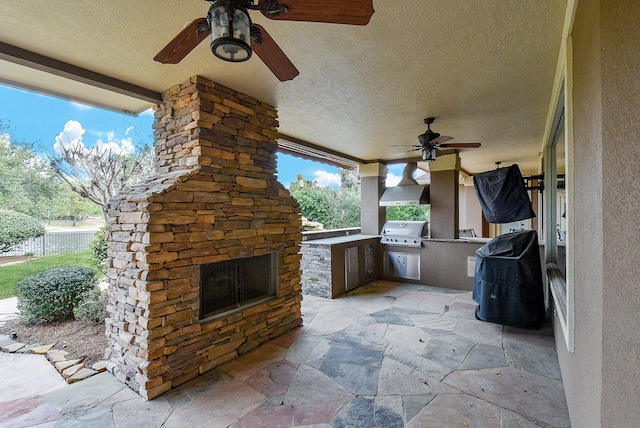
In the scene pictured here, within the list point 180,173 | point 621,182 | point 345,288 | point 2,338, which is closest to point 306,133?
point 180,173

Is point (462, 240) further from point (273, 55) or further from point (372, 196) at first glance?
point (273, 55)

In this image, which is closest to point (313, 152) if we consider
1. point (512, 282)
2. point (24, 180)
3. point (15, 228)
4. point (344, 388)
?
point (512, 282)

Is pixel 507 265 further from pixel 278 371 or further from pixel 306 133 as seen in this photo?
pixel 306 133

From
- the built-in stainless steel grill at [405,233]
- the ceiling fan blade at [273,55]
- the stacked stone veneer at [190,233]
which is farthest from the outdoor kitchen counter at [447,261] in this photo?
the ceiling fan blade at [273,55]

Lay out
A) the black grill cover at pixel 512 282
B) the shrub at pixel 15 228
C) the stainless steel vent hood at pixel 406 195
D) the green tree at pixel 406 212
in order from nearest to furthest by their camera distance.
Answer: the black grill cover at pixel 512 282 < the shrub at pixel 15 228 < the stainless steel vent hood at pixel 406 195 < the green tree at pixel 406 212

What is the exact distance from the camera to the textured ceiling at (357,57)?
6.12 ft

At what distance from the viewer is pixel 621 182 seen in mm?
1020

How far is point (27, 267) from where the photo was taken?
5.17 m

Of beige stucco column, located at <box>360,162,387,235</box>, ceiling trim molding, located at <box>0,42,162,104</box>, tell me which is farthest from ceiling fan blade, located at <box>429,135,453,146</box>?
ceiling trim molding, located at <box>0,42,162,104</box>

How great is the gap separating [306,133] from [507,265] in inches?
129

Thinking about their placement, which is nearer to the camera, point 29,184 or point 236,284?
point 236,284

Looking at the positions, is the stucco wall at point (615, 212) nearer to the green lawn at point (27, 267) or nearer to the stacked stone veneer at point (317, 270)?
the stacked stone veneer at point (317, 270)

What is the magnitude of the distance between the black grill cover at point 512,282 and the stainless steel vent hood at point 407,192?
7.66ft

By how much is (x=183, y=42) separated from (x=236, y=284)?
91.2 inches
